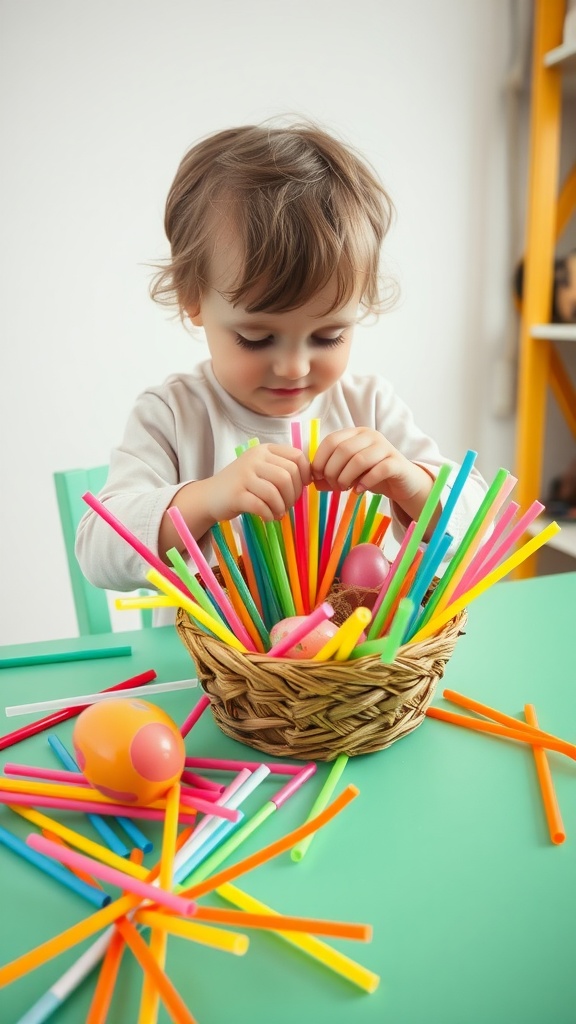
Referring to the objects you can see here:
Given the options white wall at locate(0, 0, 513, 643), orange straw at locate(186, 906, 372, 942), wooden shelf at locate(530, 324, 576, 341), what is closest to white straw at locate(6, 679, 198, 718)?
orange straw at locate(186, 906, 372, 942)

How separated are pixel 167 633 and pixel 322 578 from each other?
0.14 m

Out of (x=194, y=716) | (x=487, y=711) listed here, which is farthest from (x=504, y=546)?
(x=194, y=716)

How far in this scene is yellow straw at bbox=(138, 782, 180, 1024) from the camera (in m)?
0.26

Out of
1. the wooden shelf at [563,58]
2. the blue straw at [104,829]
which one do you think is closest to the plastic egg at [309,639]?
the blue straw at [104,829]

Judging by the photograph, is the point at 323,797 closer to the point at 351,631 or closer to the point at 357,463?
the point at 351,631

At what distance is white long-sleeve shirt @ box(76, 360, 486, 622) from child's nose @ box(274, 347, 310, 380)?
0.12 meters

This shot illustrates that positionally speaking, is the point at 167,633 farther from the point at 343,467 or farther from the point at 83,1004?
the point at 83,1004

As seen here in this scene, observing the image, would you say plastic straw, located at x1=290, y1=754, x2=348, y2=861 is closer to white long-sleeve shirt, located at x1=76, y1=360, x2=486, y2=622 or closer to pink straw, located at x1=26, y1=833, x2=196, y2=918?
pink straw, located at x1=26, y1=833, x2=196, y2=918

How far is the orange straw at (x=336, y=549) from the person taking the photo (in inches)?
20.9

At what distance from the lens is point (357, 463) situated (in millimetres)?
500

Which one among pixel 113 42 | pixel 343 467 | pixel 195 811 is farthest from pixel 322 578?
pixel 113 42

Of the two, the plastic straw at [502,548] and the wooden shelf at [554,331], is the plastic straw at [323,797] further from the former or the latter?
the wooden shelf at [554,331]

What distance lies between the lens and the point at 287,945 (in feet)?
0.99

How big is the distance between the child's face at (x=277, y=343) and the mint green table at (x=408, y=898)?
27cm
